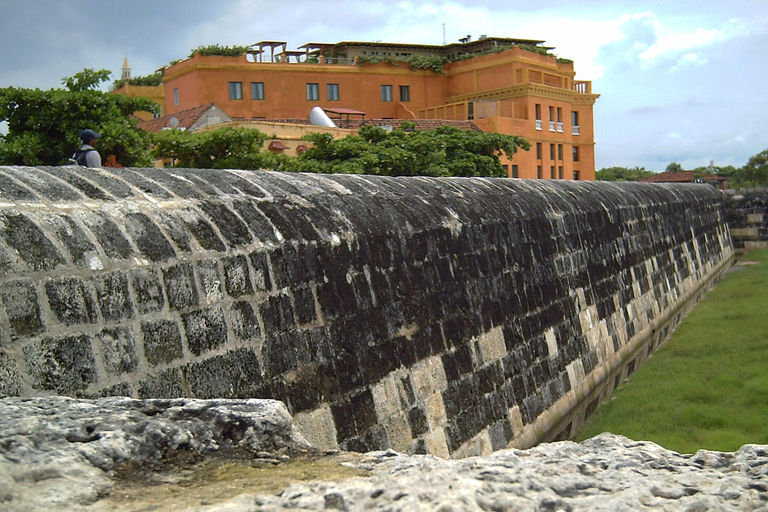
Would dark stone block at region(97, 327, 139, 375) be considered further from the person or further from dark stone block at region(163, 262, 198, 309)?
the person

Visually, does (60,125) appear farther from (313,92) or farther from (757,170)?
(757,170)

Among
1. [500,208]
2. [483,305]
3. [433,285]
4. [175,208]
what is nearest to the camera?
[175,208]

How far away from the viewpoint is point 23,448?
78.4 inches

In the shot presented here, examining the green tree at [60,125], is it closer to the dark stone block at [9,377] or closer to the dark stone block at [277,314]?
the dark stone block at [277,314]

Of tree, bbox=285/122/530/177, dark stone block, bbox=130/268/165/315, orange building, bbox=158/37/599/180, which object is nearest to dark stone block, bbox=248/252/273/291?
dark stone block, bbox=130/268/165/315

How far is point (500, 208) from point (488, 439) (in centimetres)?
229

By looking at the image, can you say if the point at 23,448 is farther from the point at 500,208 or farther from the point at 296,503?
the point at 500,208

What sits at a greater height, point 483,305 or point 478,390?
point 483,305

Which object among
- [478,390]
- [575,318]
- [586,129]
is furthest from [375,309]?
[586,129]

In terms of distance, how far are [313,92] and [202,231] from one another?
3205 centimetres

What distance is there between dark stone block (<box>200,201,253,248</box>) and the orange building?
28305 mm

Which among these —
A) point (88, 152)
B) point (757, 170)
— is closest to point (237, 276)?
point (88, 152)

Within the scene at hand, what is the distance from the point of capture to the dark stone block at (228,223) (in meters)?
3.77

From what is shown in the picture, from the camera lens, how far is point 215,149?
657 inches
